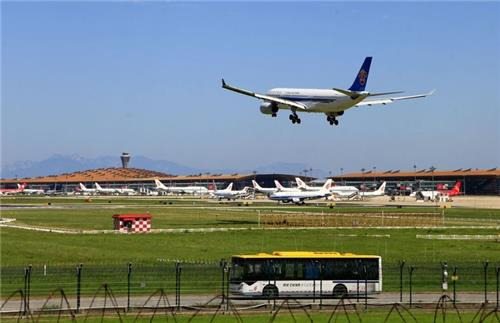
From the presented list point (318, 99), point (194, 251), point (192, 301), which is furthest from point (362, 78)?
point (192, 301)

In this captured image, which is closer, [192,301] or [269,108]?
[192,301]

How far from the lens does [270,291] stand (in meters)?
46.8

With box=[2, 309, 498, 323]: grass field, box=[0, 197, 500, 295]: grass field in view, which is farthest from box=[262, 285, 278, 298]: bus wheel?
box=[2, 309, 498, 323]: grass field

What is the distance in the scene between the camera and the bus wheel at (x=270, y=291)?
4662 cm

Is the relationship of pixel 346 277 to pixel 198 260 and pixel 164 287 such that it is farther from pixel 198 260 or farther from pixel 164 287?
pixel 198 260

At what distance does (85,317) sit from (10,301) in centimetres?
675

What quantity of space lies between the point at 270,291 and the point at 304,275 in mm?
2179

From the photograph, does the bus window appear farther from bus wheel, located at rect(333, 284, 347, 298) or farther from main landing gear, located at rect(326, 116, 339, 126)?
main landing gear, located at rect(326, 116, 339, 126)

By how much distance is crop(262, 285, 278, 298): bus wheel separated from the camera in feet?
153

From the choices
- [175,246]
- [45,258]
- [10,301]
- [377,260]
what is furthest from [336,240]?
[10,301]

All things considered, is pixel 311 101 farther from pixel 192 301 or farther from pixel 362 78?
pixel 192 301

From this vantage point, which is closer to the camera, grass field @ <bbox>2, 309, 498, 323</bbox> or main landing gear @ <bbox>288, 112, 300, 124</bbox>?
grass field @ <bbox>2, 309, 498, 323</bbox>

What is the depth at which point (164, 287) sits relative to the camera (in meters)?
49.2

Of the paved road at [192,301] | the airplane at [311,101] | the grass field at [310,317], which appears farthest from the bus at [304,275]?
the airplane at [311,101]
